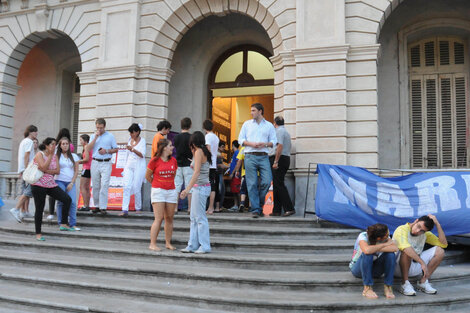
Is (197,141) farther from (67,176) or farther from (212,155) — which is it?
(67,176)

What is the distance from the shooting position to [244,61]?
1386 centimetres

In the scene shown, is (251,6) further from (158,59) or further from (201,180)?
(201,180)

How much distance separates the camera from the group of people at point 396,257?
553 centimetres

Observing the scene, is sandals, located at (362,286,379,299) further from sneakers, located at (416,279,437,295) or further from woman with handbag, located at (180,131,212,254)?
woman with handbag, located at (180,131,212,254)

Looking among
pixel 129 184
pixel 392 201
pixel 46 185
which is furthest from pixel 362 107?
pixel 46 185

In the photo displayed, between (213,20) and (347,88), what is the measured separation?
17.3 feet

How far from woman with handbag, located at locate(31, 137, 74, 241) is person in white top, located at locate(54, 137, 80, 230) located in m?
0.22

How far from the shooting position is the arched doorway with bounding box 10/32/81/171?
1594 centimetres

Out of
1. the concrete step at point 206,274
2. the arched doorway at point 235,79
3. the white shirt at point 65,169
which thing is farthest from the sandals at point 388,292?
the arched doorway at point 235,79

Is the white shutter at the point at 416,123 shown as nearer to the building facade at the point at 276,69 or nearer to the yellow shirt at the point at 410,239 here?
the building facade at the point at 276,69

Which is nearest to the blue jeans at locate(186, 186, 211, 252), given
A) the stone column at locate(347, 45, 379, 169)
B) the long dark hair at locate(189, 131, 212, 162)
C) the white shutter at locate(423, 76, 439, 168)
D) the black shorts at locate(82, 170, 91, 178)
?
the long dark hair at locate(189, 131, 212, 162)

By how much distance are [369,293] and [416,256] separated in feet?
2.76

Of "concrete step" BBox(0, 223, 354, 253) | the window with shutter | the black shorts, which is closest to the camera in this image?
"concrete step" BBox(0, 223, 354, 253)

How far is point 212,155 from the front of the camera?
9273mm
